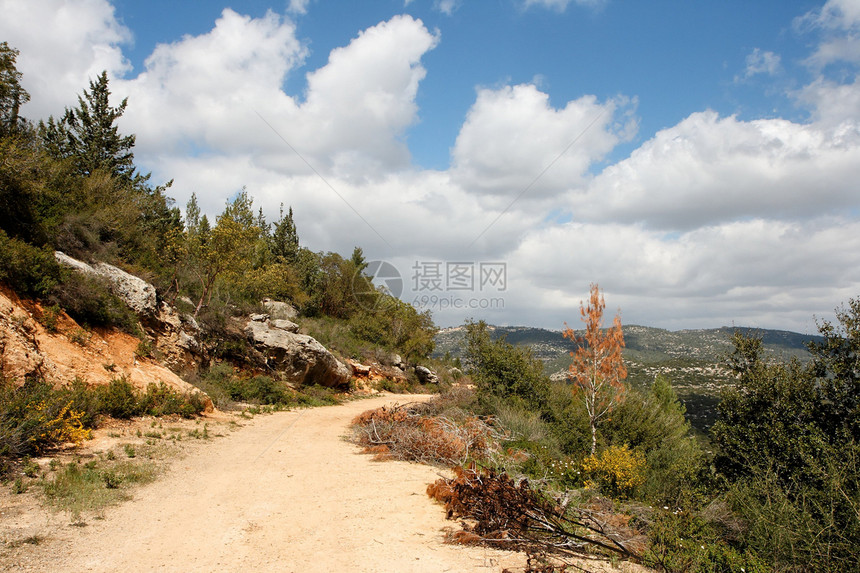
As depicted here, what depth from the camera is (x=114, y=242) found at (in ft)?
57.9

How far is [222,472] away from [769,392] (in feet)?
33.3

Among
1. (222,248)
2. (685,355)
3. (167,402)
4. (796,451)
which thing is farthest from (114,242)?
(685,355)

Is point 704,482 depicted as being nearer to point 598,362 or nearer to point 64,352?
point 598,362

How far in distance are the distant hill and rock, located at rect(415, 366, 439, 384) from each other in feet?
10.1

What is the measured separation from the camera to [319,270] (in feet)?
137

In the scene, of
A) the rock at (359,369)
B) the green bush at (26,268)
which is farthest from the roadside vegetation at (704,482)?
the rock at (359,369)

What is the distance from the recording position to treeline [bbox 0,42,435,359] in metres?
12.2

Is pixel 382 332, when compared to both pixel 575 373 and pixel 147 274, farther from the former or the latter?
pixel 575 373

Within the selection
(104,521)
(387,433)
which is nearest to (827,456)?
(387,433)

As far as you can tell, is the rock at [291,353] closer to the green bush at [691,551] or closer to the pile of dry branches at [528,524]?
the pile of dry branches at [528,524]

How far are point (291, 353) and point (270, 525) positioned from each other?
14.7m

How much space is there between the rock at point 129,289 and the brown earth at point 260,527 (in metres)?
7.17

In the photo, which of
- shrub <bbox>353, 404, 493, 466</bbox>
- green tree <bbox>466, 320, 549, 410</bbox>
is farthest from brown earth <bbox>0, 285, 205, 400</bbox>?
green tree <bbox>466, 320, 549, 410</bbox>

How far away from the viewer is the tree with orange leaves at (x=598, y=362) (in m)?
12.7
